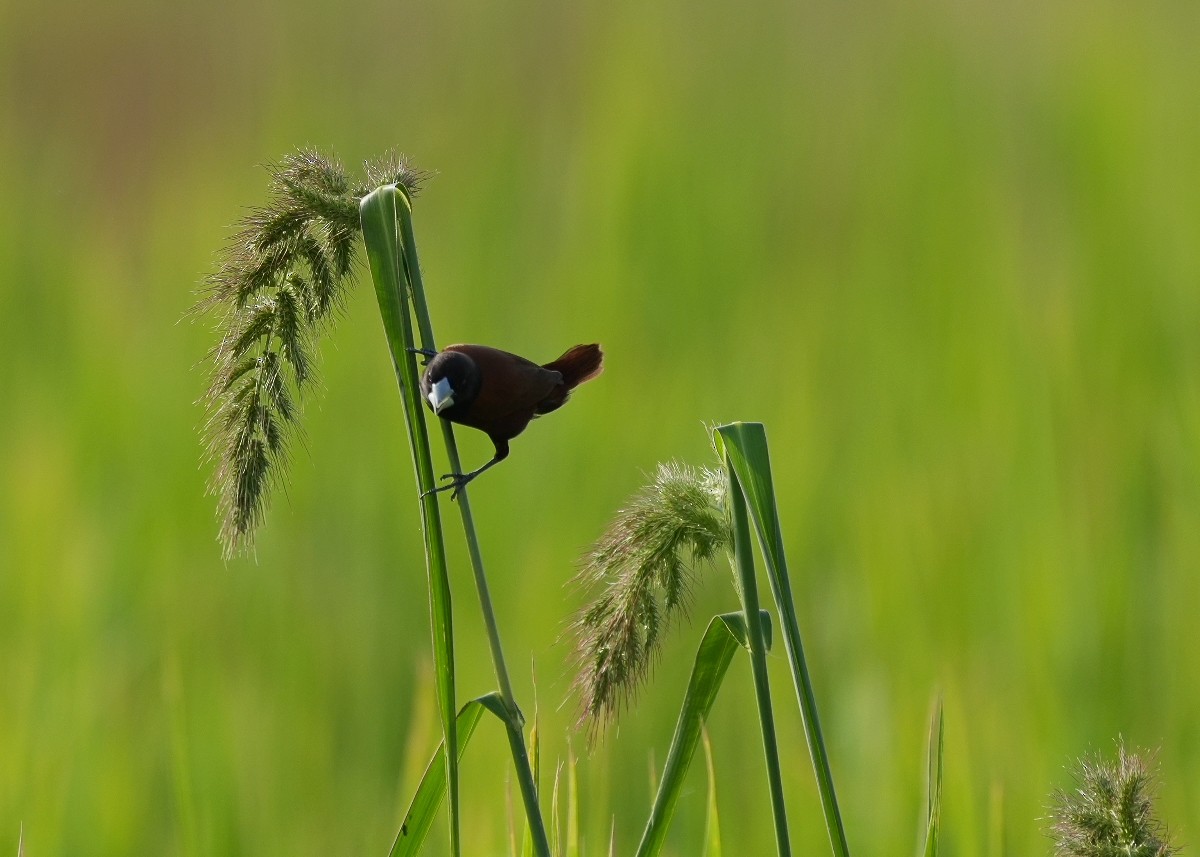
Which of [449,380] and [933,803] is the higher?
[449,380]

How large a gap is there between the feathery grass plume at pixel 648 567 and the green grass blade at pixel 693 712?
0.02 metres

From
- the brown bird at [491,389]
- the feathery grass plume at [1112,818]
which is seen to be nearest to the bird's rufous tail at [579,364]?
the brown bird at [491,389]

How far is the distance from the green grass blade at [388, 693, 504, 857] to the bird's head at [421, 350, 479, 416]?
0.47ft

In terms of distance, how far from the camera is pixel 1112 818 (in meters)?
0.56

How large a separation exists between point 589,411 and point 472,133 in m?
0.87

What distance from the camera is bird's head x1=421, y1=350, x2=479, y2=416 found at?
0.66m

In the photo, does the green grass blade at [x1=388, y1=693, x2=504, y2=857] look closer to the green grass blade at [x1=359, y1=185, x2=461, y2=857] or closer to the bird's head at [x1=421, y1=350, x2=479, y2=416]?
the green grass blade at [x1=359, y1=185, x2=461, y2=857]

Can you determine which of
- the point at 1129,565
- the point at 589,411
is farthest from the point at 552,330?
the point at 1129,565

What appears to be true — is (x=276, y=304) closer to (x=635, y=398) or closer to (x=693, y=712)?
(x=693, y=712)

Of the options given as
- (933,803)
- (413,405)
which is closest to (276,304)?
(413,405)

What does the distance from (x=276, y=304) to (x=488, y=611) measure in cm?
17

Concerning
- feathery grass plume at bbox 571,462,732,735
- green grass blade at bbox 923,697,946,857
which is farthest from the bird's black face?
green grass blade at bbox 923,697,946,857

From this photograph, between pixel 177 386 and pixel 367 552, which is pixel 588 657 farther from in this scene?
pixel 177 386

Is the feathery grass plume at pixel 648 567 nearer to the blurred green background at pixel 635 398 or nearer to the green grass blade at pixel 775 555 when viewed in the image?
the green grass blade at pixel 775 555
